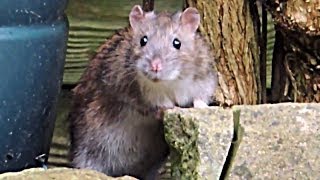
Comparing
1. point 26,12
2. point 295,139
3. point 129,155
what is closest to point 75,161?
point 129,155

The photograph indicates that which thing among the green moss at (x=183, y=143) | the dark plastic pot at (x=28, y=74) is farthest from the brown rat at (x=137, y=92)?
the green moss at (x=183, y=143)

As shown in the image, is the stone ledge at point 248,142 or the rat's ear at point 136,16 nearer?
the stone ledge at point 248,142

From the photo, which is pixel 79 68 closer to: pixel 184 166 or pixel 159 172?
pixel 159 172

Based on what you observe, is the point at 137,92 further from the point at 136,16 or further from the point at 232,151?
the point at 232,151

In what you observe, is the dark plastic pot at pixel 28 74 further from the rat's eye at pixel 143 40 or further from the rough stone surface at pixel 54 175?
the rat's eye at pixel 143 40


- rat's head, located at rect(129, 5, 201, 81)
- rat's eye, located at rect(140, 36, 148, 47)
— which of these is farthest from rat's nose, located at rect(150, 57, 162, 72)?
rat's eye, located at rect(140, 36, 148, 47)

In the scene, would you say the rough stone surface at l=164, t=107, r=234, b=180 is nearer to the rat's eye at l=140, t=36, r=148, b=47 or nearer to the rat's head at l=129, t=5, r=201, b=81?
the rat's head at l=129, t=5, r=201, b=81

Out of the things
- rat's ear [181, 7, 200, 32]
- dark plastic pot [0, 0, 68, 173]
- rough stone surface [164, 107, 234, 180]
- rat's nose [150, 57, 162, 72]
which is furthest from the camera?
rat's ear [181, 7, 200, 32]
